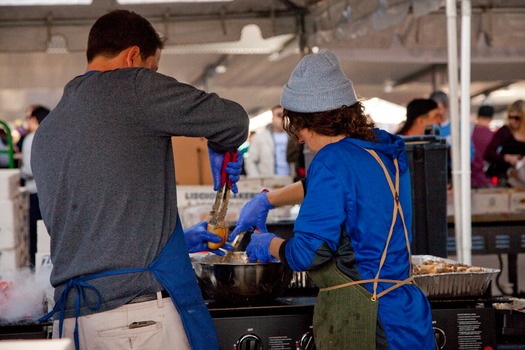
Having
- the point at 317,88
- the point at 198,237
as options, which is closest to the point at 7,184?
the point at 198,237

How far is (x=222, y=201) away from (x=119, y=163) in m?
0.60

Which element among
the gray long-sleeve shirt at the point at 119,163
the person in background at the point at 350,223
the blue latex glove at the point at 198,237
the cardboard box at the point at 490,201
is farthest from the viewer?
the cardboard box at the point at 490,201

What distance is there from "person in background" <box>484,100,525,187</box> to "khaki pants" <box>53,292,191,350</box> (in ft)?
19.7

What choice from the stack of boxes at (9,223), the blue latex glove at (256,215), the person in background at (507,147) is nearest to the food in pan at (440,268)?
the blue latex glove at (256,215)

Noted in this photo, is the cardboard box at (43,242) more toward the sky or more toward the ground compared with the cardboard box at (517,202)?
more toward the ground

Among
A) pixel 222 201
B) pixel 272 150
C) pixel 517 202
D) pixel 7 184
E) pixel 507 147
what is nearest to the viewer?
pixel 222 201

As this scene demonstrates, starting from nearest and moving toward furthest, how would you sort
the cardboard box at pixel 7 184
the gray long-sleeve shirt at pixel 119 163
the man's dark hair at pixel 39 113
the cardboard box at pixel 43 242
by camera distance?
1. the gray long-sleeve shirt at pixel 119 163
2. the cardboard box at pixel 7 184
3. the cardboard box at pixel 43 242
4. the man's dark hair at pixel 39 113

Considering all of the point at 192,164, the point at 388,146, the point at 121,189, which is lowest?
the point at 121,189

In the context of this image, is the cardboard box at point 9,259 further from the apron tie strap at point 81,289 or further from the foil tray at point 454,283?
the foil tray at point 454,283

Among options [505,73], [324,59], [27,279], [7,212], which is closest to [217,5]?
[7,212]

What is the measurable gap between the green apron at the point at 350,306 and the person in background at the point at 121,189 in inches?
15.9

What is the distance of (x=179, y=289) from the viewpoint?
7.94 ft

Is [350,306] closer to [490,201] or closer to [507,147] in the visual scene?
[490,201]

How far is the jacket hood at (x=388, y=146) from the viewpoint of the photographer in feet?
8.18
